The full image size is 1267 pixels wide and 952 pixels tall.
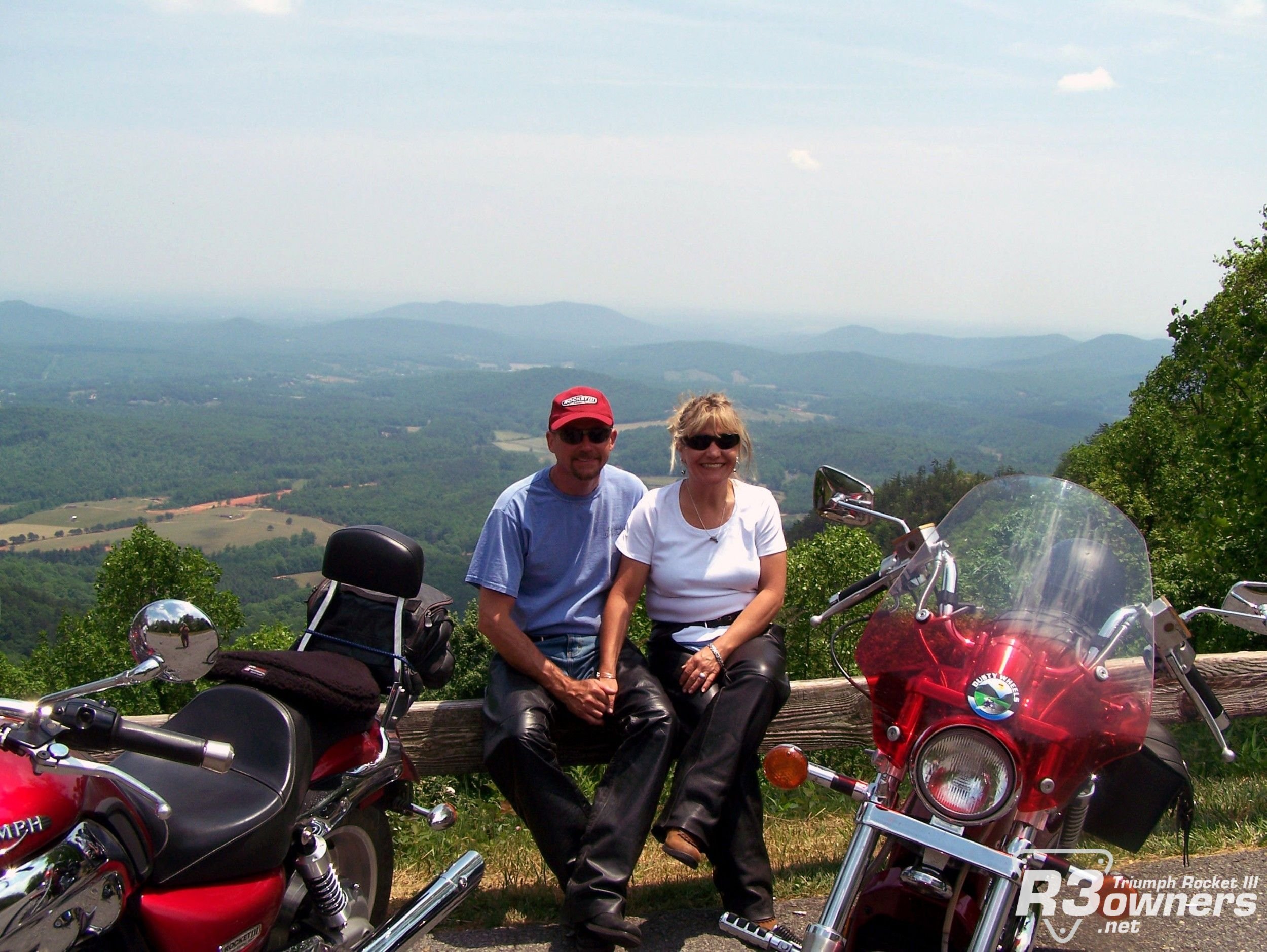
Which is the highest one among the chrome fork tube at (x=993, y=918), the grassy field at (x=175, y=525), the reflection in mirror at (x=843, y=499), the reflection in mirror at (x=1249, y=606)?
the reflection in mirror at (x=843, y=499)

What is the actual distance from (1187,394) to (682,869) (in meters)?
→ 32.2

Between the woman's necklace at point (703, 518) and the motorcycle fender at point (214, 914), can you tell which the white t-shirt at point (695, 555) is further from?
the motorcycle fender at point (214, 914)

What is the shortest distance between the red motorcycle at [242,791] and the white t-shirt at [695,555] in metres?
0.77

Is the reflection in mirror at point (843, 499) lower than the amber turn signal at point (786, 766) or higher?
higher

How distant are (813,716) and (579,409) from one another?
4.39 ft

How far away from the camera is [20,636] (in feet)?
171

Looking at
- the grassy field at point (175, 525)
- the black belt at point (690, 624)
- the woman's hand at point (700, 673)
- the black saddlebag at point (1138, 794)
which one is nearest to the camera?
the black saddlebag at point (1138, 794)

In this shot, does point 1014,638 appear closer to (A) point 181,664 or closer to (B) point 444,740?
(A) point 181,664

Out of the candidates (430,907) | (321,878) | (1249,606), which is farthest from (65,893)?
(1249,606)

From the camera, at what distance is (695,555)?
355cm

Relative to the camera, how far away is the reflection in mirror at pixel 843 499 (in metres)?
2.71

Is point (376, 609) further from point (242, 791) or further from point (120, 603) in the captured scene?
point (120, 603)

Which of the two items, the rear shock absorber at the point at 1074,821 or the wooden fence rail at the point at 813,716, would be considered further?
the wooden fence rail at the point at 813,716

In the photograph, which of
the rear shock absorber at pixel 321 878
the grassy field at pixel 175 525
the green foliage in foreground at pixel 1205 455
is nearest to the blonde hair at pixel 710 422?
the rear shock absorber at pixel 321 878
